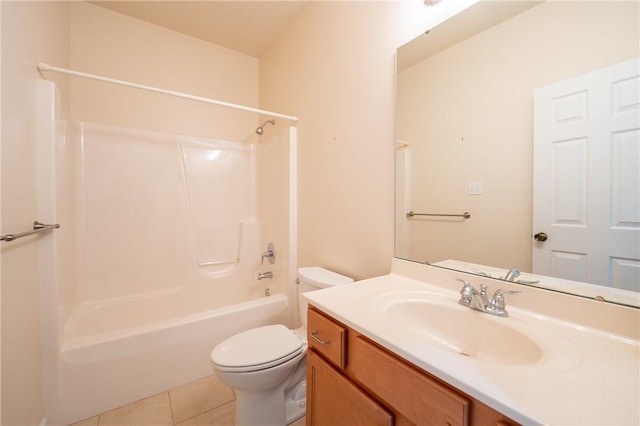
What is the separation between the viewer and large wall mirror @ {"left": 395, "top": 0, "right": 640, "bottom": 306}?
0.70 meters

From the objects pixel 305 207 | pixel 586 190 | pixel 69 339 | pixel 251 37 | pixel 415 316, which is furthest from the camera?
pixel 251 37

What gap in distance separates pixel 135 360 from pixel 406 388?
1.54 m

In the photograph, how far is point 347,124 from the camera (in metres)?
1.50

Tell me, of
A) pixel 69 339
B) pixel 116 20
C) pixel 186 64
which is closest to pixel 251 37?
pixel 186 64

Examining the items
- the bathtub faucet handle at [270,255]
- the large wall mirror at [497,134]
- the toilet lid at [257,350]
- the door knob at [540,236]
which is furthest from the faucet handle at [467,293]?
the bathtub faucet handle at [270,255]

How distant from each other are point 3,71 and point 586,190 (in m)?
2.03

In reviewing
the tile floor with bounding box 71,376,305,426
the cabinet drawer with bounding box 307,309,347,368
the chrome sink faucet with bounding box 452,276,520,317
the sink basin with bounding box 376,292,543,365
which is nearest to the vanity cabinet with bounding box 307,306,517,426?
the cabinet drawer with bounding box 307,309,347,368

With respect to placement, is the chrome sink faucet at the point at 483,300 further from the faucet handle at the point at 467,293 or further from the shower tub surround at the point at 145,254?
the shower tub surround at the point at 145,254

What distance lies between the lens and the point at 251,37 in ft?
7.59

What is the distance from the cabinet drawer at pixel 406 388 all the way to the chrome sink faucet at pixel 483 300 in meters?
0.38

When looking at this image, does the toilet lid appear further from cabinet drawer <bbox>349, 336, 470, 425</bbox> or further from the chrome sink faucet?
the chrome sink faucet

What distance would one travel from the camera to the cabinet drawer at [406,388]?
1.74ft

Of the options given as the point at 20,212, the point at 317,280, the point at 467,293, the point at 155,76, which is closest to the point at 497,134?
the point at 467,293

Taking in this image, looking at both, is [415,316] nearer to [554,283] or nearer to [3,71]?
[554,283]
